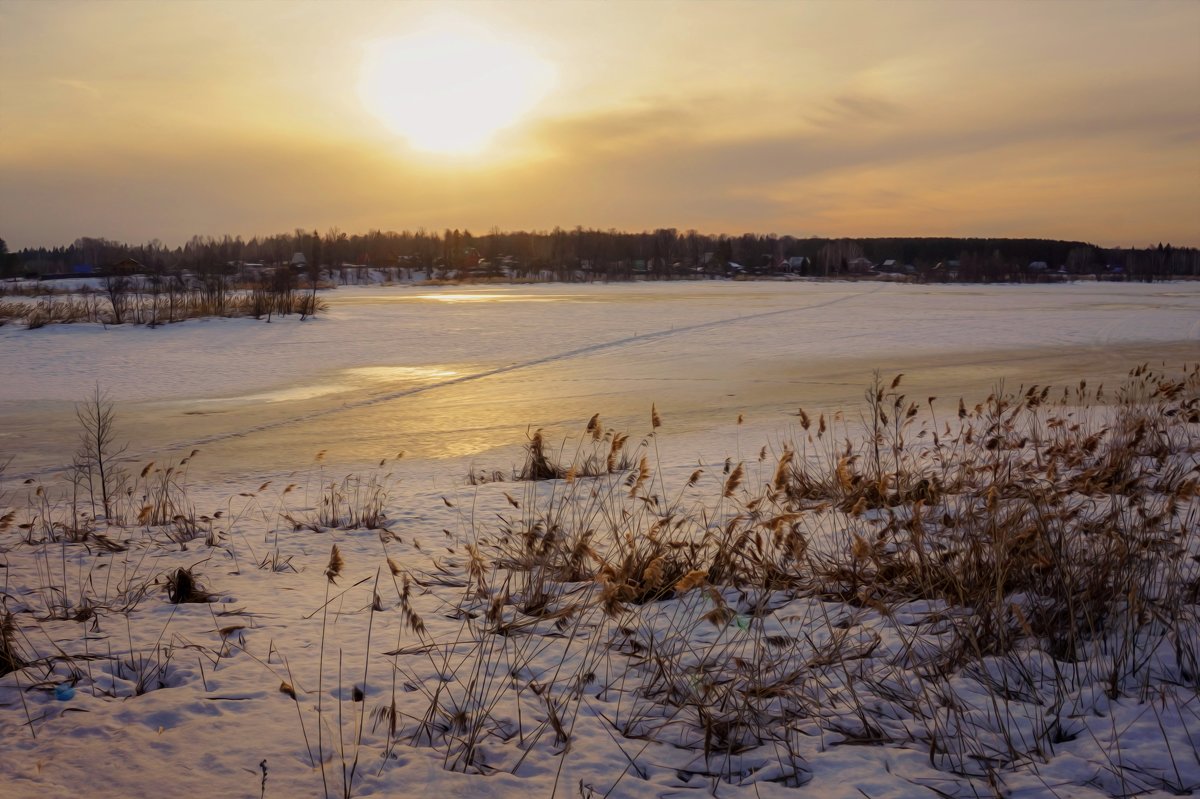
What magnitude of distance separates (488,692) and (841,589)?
2135 mm

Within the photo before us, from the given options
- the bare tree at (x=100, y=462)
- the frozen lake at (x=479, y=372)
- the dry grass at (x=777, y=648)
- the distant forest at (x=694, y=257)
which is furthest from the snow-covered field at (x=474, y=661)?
the distant forest at (x=694, y=257)

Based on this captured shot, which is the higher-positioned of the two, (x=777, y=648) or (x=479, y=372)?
(x=479, y=372)

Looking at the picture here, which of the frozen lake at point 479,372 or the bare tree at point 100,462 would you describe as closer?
the bare tree at point 100,462

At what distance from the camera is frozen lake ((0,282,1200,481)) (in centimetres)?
1094

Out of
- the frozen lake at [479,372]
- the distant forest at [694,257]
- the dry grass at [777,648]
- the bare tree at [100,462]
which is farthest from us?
the distant forest at [694,257]

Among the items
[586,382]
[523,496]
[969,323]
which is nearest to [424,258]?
[969,323]

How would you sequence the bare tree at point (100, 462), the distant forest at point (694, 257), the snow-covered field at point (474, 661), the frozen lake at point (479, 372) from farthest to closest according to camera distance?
the distant forest at point (694, 257) → the frozen lake at point (479, 372) → the bare tree at point (100, 462) → the snow-covered field at point (474, 661)

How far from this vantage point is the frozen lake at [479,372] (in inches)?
431

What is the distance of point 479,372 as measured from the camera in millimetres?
17516

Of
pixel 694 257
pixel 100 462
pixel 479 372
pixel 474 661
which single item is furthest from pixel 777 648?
pixel 694 257

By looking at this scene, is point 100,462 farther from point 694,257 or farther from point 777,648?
point 694,257

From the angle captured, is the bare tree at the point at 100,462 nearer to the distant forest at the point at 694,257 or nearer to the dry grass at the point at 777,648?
the dry grass at the point at 777,648

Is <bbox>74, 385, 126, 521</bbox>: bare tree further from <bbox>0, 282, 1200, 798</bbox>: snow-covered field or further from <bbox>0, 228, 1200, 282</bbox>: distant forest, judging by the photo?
<bbox>0, 228, 1200, 282</bbox>: distant forest

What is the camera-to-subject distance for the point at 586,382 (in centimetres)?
1572
